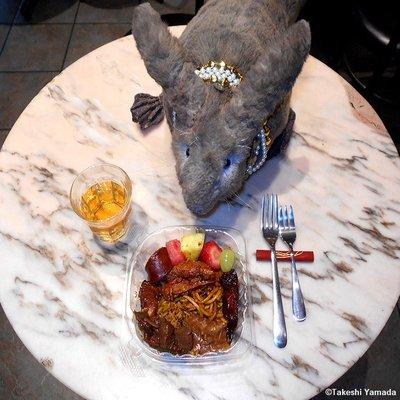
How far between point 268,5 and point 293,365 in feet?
2.45

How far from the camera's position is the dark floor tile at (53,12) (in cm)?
207

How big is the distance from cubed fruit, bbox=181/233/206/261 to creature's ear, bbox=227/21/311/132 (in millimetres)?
244

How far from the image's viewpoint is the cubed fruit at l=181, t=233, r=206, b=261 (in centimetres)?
83

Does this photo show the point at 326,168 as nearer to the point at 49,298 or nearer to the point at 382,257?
the point at 382,257

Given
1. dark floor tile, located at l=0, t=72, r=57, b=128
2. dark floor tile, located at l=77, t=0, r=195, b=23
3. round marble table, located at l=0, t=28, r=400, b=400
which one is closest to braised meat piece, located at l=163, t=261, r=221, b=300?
round marble table, located at l=0, t=28, r=400, b=400

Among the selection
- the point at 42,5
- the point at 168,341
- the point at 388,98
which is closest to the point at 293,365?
the point at 168,341

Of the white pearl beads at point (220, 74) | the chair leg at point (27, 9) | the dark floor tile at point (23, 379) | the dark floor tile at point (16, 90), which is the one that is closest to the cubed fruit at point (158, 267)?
the white pearl beads at point (220, 74)

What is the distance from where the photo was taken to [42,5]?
6.93 feet

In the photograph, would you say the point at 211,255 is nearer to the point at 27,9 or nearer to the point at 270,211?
the point at 270,211

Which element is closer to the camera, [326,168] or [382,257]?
[382,257]

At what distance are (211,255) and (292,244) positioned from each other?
7.2 inches

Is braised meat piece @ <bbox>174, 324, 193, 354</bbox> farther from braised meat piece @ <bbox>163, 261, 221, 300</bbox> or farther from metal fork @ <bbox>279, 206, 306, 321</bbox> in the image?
metal fork @ <bbox>279, 206, 306, 321</bbox>

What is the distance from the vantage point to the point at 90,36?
79.0 inches

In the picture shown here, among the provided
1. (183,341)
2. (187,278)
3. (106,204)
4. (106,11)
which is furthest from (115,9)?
(183,341)
